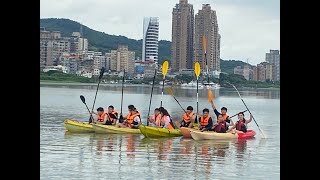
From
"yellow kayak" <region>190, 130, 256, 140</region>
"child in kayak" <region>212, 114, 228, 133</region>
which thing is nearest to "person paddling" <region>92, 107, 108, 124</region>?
"yellow kayak" <region>190, 130, 256, 140</region>

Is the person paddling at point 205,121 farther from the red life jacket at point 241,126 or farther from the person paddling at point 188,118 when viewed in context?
the red life jacket at point 241,126

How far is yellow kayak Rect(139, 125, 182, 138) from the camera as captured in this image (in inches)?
436

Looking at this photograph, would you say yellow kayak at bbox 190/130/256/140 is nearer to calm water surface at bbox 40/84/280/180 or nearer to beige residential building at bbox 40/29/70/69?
calm water surface at bbox 40/84/280/180

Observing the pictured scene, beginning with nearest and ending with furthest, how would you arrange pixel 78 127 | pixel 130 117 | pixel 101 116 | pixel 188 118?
1. pixel 188 118
2. pixel 130 117
3. pixel 101 116
4. pixel 78 127

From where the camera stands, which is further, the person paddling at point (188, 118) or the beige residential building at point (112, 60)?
the beige residential building at point (112, 60)

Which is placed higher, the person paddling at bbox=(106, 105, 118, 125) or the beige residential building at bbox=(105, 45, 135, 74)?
the beige residential building at bbox=(105, 45, 135, 74)

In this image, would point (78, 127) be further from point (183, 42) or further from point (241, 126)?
point (183, 42)

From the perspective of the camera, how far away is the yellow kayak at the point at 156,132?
36.3ft

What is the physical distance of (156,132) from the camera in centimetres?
1121

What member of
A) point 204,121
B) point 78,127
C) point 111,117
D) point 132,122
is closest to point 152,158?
point 204,121

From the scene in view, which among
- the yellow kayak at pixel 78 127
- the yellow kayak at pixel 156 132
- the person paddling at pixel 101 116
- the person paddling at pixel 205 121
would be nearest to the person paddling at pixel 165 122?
the yellow kayak at pixel 156 132
